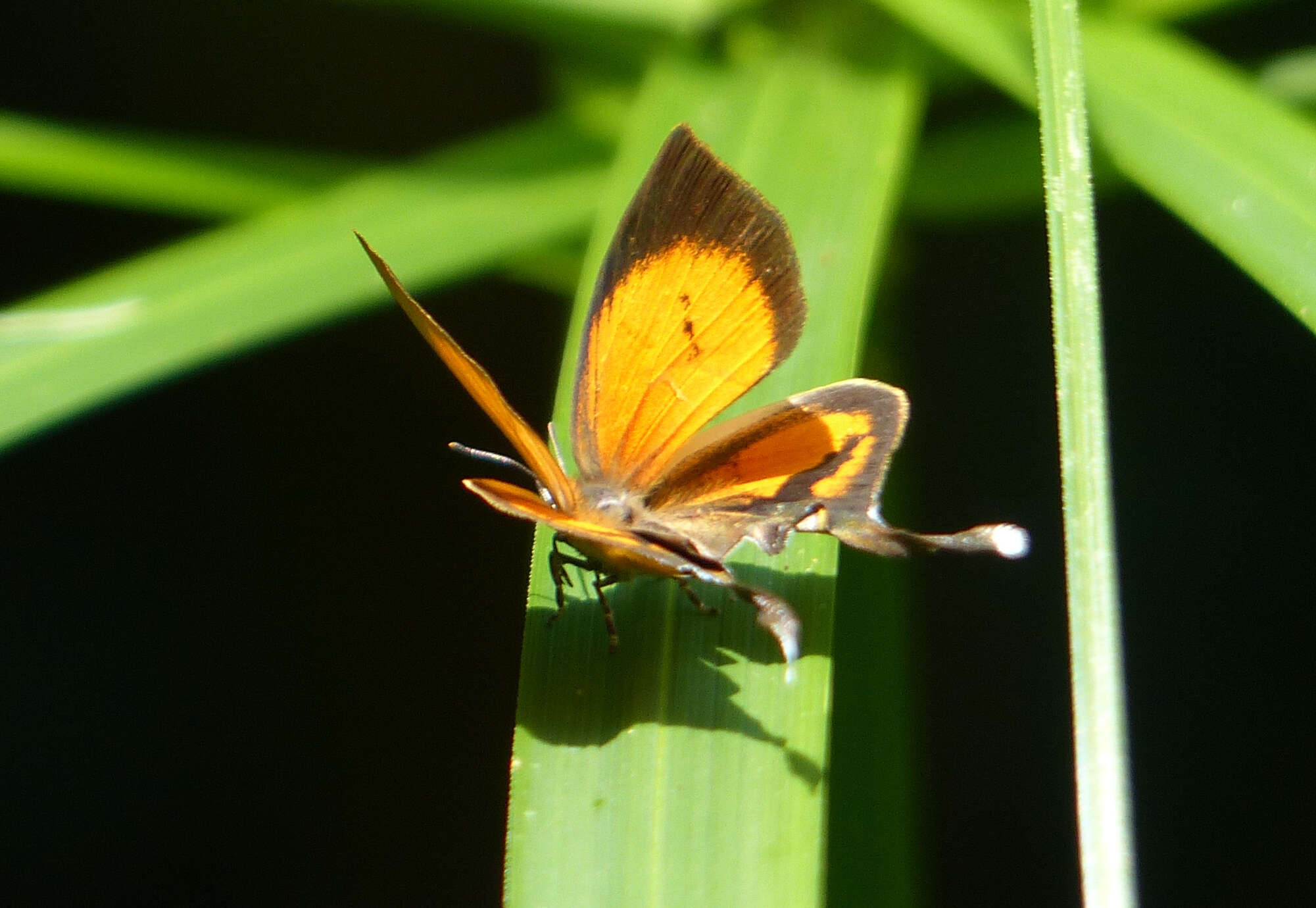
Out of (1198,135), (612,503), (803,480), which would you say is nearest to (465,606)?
(612,503)

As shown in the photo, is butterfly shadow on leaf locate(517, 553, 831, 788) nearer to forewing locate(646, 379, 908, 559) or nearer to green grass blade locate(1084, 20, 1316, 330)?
forewing locate(646, 379, 908, 559)

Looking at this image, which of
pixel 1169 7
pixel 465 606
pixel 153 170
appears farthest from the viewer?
pixel 465 606

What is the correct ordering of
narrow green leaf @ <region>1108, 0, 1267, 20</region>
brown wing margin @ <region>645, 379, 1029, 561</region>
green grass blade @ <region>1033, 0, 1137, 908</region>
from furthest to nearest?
1. narrow green leaf @ <region>1108, 0, 1267, 20</region>
2. brown wing margin @ <region>645, 379, 1029, 561</region>
3. green grass blade @ <region>1033, 0, 1137, 908</region>

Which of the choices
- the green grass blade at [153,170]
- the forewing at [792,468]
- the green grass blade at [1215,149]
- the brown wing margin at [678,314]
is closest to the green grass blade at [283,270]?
the green grass blade at [153,170]

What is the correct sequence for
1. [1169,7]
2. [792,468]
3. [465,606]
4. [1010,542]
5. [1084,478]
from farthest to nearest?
[465,606] < [1169,7] < [792,468] < [1010,542] < [1084,478]

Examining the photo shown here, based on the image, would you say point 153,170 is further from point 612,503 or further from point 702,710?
point 702,710

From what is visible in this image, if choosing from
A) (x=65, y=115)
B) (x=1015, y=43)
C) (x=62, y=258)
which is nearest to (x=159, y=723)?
(x=62, y=258)

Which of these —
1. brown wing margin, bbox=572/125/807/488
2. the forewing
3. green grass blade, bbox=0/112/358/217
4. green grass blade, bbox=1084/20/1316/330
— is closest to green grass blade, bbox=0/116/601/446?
green grass blade, bbox=0/112/358/217
